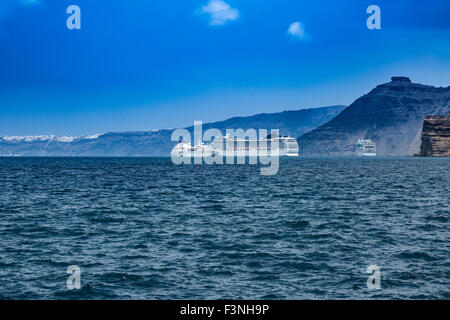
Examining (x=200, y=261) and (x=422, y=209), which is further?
(x=422, y=209)

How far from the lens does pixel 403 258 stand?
19.7m

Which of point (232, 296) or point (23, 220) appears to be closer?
point (232, 296)

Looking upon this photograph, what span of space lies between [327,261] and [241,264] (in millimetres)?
3541

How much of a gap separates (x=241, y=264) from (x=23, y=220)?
1760 cm

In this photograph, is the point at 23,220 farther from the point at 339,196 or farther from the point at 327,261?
the point at 339,196

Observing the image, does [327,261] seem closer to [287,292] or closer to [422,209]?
[287,292]

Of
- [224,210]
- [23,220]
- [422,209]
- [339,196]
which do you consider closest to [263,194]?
[339,196]

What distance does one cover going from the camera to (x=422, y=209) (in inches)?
1372

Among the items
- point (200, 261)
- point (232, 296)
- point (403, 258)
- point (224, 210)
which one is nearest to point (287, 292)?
point (232, 296)
